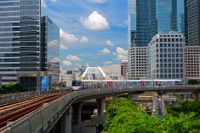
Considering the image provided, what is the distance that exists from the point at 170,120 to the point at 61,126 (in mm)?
46308

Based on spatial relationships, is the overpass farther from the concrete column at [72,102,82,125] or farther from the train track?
the train track

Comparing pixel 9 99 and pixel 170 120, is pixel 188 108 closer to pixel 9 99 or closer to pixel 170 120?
pixel 9 99

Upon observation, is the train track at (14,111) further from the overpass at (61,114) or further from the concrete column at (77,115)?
the concrete column at (77,115)

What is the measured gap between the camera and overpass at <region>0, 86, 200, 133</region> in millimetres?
18891

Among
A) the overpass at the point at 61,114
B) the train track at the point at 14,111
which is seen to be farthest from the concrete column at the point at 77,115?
the train track at the point at 14,111

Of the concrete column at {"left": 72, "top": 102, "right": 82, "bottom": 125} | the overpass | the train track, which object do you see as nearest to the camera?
the overpass

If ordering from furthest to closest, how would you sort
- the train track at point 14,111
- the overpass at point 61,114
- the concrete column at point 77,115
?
the concrete column at point 77,115
the train track at point 14,111
the overpass at point 61,114

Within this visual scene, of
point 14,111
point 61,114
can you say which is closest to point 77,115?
point 61,114

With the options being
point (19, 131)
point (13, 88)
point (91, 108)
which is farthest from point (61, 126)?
point (91, 108)

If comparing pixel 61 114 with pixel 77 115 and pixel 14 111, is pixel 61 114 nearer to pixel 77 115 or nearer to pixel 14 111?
pixel 14 111

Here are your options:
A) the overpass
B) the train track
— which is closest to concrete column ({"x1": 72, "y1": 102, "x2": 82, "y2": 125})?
the overpass

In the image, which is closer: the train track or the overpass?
the overpass

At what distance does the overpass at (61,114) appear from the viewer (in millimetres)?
18891

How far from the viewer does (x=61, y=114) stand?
150 feet
